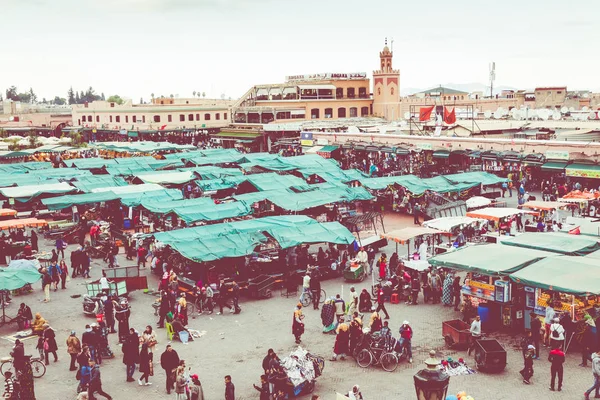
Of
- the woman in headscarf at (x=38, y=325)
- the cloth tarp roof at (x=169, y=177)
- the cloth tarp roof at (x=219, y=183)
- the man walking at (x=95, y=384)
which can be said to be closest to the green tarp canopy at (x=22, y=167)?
the cloth tarp roof at (x=169, y=177)

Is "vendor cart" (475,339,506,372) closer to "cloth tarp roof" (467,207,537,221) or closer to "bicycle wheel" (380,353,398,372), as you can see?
"bicycle wheel" (380,353,398,372)

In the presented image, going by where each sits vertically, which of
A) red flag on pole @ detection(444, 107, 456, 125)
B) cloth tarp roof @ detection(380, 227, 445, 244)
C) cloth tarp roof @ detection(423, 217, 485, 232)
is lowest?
cloth tarp roof @ detection(380, 227, 445, 244)

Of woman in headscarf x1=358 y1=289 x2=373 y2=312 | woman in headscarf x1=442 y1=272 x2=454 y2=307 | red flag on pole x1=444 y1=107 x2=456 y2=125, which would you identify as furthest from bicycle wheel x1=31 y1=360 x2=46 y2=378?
red flag on pole x1=444 y1=107 x2=456 y2=125

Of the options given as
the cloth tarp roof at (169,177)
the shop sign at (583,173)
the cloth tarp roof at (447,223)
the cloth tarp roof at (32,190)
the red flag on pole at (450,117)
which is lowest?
the cloth tarp roof at (447,223)

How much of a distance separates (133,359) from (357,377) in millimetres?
4683

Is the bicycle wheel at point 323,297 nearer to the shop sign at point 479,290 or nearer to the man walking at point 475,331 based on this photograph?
the shop sign at point 479,290

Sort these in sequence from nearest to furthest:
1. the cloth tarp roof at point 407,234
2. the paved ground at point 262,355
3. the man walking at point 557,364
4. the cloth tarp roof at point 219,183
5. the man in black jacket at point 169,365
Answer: the man walking at point 557,364 < the paved ground at point 262,355 < the man in black jacket at point 169,365 < the cloth tarp roof at point 407,234 < the cloth tarp roof at point 219,183

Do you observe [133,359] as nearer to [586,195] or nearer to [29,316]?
[29,316]

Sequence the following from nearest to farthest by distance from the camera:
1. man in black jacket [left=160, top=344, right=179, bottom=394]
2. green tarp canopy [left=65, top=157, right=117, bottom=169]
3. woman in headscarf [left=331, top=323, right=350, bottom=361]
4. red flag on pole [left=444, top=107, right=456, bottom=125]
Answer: man in black jacket [left=160, top=344, right=179, bottom=394] → woman in headscarf [left=331, top=323, right=350, bottom=361] → green tarp canopy [left=65, top=157, right=117, bottom=169] → red flag on pole [left=444, top=107, right=456, bottom=125]

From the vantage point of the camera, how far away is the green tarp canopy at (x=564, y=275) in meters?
14.1

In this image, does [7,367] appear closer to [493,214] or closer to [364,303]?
[364,303]

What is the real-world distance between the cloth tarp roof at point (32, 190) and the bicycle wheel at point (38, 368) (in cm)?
1831

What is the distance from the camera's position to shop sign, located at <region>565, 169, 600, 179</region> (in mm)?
32750

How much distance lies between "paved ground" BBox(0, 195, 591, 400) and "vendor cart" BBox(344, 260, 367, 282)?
3.05 ft
